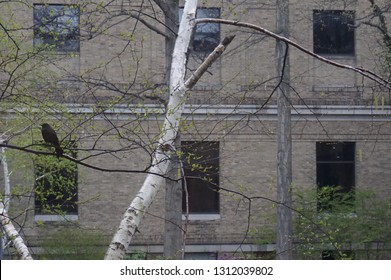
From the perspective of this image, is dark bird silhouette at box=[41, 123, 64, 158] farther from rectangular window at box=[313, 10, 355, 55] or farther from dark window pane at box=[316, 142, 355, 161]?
rectangular window at box=[313, 10, 355, 55]

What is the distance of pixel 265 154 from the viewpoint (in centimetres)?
2806

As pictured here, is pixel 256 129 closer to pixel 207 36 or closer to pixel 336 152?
pixel 207 36

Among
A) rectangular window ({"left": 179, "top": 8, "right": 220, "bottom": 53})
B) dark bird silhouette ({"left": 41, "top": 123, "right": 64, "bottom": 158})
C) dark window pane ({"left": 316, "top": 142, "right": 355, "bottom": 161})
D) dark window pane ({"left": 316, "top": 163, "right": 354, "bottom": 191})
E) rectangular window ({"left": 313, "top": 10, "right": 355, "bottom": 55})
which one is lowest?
dark bird silhouette ({"left": 41, "top": 123, "right": 64, "bottom": 158})

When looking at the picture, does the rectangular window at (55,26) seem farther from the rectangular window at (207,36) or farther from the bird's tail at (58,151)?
the rectangular window at (207,36)

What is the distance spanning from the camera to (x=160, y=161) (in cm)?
837

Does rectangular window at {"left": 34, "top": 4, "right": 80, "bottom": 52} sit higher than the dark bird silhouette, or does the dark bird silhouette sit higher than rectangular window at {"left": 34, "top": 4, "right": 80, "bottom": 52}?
rectangular window at {"left": 34, "top": 4, "right": 80, "bottom": 52}

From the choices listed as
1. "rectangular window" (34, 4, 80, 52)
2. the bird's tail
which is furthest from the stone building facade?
the bird's tail

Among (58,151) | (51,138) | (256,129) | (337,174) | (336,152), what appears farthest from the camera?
(337,174)

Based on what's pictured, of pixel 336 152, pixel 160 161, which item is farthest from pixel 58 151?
pixel 336 152

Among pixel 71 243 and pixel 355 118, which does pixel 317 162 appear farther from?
pixel 71 243

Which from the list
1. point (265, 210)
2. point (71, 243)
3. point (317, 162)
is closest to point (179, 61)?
point (71, 243)

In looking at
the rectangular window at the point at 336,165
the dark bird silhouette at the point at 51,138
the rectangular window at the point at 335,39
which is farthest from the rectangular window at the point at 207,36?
the dark bird silhouette at the point at 51,138

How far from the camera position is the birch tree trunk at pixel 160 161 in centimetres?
842

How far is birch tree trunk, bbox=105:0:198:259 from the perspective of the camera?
332 inches
